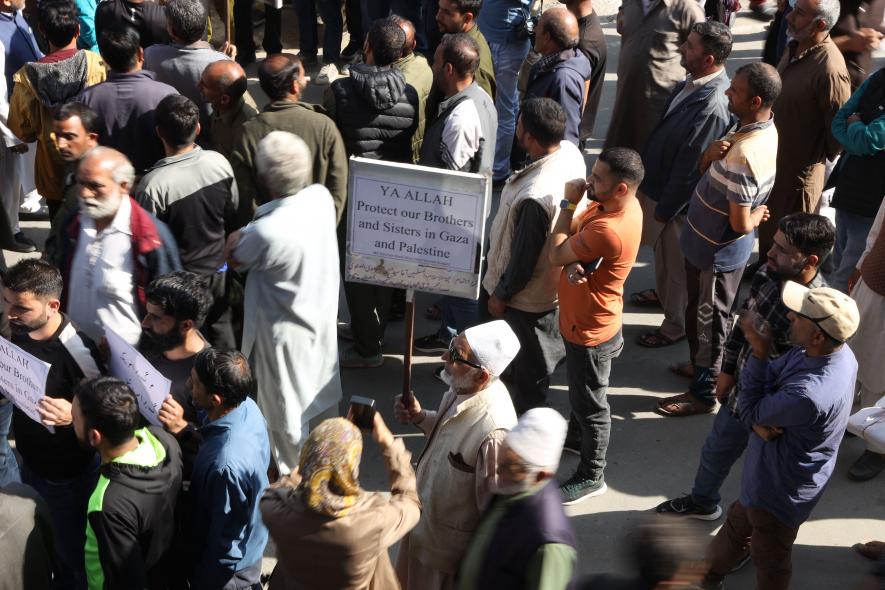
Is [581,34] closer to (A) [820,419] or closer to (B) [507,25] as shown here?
(B) [507,25]

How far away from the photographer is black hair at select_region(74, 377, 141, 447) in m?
3.31

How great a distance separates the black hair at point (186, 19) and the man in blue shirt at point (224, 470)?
3101 mm

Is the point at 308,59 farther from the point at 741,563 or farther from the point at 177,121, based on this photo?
the point at 741,563

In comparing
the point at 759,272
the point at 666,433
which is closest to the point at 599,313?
the point at 759,272

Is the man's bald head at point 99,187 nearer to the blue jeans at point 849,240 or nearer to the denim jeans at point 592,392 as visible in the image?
the denim jeans at point 592,392

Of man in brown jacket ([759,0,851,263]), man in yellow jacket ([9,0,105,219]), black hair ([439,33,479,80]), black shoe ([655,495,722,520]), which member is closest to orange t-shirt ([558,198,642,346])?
black shoe ([655,495,722,520])

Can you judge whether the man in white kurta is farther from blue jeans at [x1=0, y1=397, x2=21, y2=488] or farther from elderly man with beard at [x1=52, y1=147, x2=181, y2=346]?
blue jeans at [x1=0, y1=397, x2=21, y2=488]

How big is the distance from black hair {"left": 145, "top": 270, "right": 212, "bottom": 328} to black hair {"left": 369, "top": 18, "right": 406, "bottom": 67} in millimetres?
2376

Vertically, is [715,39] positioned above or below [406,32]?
above

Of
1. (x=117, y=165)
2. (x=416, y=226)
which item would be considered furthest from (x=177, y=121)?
(x=416, y=226)

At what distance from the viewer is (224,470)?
139 inches

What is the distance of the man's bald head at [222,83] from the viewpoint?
220 inches

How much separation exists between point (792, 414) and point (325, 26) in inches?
304

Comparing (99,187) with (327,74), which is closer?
(99,187)
